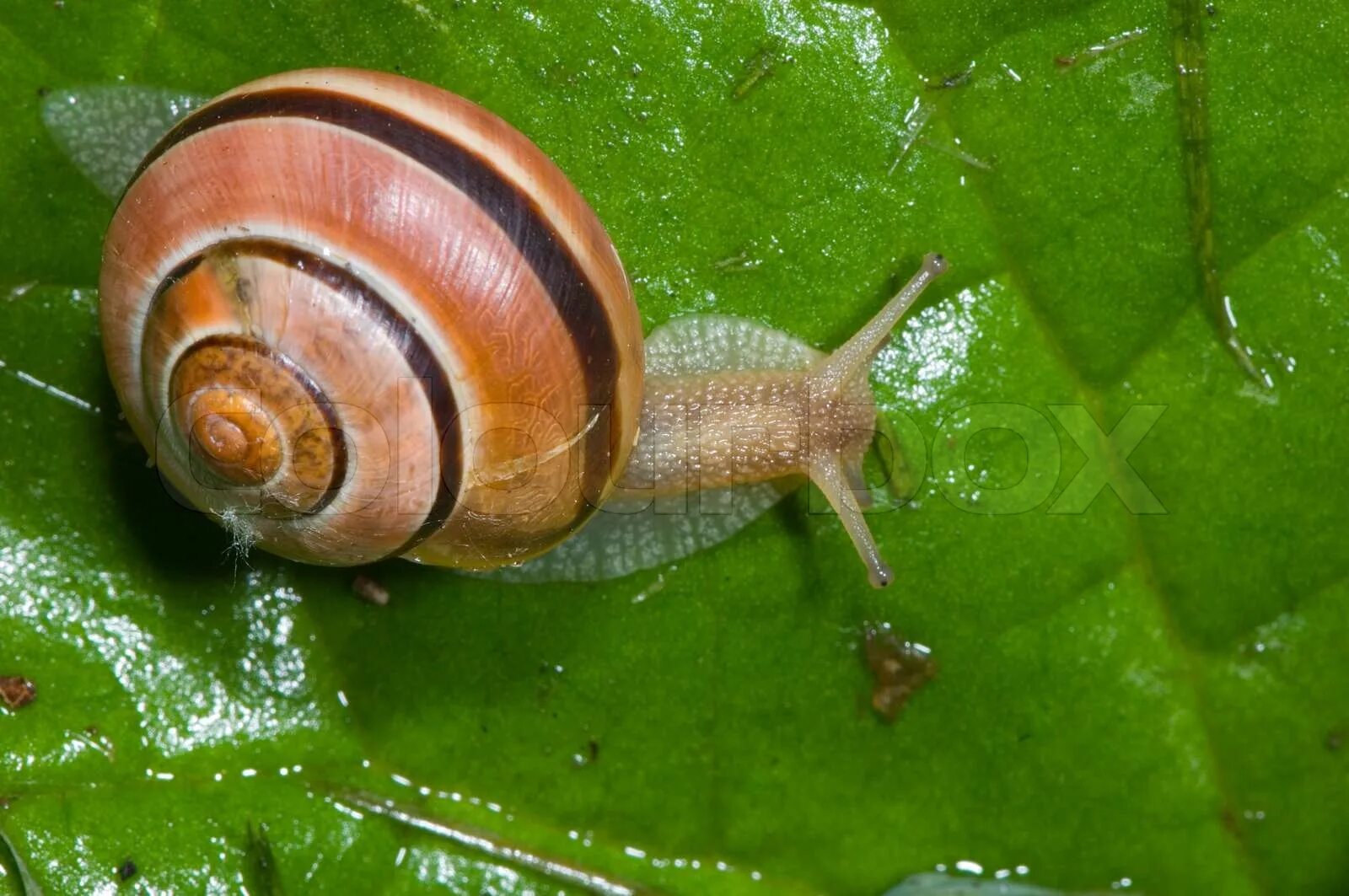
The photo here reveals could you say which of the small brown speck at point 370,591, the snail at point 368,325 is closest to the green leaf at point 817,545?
the small brown speck at point 370,591

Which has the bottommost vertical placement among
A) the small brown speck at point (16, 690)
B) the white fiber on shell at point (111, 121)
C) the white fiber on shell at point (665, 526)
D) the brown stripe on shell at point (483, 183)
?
the small brown speck at point (16, 690)

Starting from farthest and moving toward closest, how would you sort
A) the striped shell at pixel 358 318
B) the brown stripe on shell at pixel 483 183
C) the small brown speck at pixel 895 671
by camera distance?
the small brown speck at pixel 895 671 → the brown stripe on shell at pixel 483 183 → the striped shell at pixel 358 318

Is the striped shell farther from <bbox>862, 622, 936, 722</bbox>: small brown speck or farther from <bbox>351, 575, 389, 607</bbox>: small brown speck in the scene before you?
<bbox>862, 622, 936, 722</bbox>: small brown speck

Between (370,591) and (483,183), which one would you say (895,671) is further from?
(483,183)

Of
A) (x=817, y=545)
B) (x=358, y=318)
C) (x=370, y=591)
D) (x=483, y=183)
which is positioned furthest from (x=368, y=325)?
(x=817, y=545)

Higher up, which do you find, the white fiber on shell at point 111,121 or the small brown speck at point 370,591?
the white fiber on shell at point 111,121

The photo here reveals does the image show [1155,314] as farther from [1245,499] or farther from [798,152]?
[798,152]

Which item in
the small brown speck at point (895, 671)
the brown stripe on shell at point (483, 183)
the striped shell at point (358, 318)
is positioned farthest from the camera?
the small brown speck at point (895, 671)

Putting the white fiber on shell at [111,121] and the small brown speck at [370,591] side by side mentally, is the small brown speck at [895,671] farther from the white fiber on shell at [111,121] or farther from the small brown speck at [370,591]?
the white fiber on shell at [111,121]
